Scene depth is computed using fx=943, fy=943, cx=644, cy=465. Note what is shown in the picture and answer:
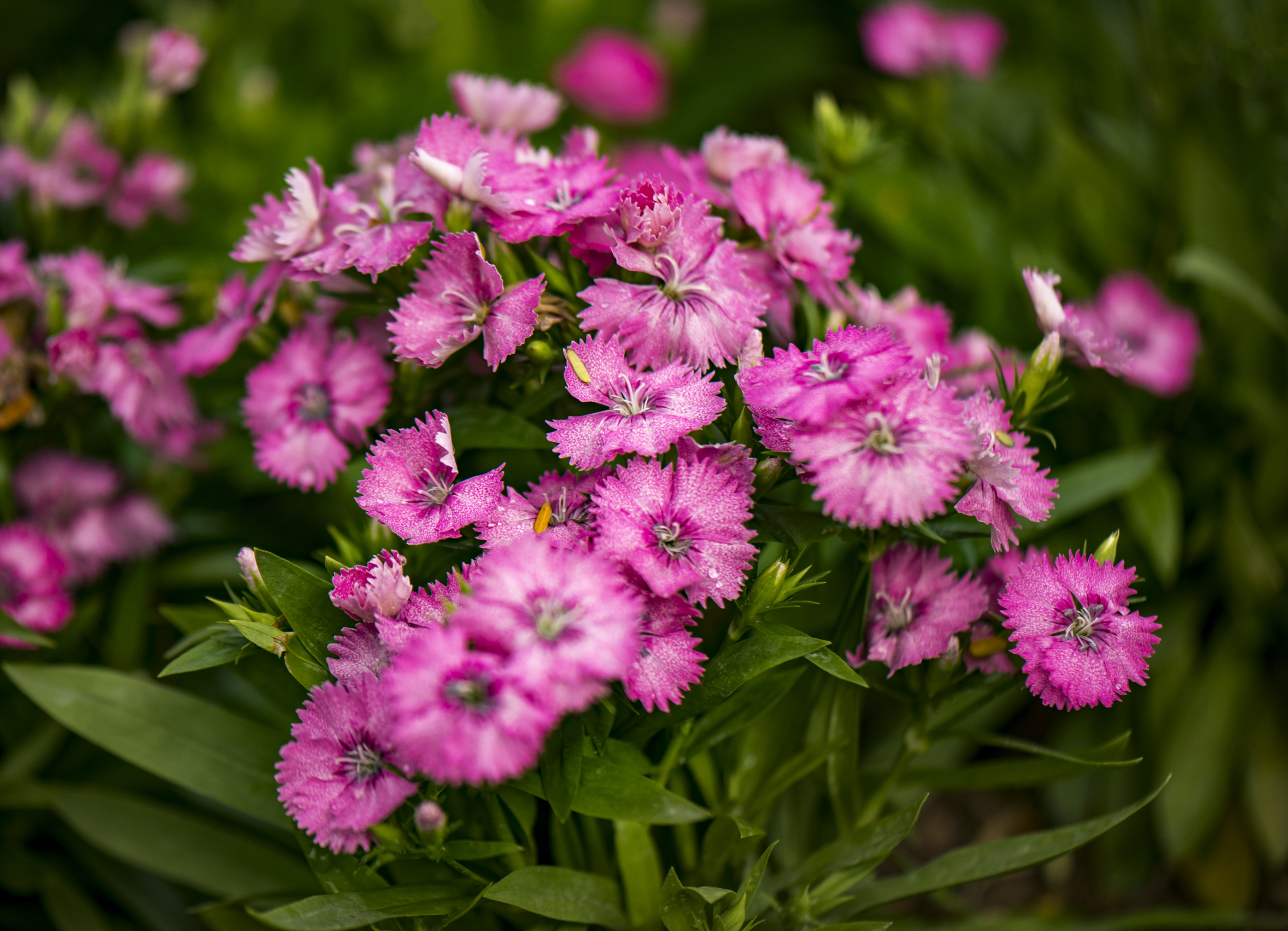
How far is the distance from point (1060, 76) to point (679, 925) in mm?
2340

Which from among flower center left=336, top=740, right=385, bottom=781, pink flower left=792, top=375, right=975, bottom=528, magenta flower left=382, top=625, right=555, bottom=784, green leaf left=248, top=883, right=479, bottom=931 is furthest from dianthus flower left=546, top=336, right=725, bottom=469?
green leaf left=248, top=883, right=479, bottom=931

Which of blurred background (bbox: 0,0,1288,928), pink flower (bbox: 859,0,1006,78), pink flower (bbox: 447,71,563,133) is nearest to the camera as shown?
pink flower (bbox: 447,71,563,133)

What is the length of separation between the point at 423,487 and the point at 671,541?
0.29 metres

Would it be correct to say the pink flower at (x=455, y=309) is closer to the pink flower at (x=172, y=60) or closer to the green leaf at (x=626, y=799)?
the green leaf at (x=626, y=799)

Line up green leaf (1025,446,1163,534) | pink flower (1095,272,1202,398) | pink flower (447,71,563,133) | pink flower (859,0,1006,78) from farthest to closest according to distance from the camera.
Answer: pink flower (859,0,1006,78), pink flower (1095,272,1202,398), green leaf (1025,446,1163,534), pink flower (447,71,563,133)

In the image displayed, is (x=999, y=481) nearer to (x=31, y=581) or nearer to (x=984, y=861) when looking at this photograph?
(x=984, y=861)

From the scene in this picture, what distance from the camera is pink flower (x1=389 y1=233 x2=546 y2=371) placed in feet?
3.29

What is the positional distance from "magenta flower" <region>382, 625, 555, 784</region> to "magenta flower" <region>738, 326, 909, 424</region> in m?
0.35

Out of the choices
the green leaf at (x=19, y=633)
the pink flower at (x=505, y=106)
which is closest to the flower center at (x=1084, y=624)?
the pink flower at (x=505, y=106)

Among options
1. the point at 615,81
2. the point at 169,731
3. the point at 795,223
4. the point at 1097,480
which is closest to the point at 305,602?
the point at 169,731

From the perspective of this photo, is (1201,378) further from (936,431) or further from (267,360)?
(267,360)

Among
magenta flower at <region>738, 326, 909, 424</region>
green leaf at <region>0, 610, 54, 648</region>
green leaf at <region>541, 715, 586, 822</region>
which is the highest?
magenta flower at <region>738, 326, 909, 424</region>

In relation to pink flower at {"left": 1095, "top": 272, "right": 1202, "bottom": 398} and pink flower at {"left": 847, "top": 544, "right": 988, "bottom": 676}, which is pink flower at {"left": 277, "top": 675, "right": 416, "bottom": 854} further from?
pink flower at {"left": 1095, "top": 272, "right": 1202, "bottom": 398}

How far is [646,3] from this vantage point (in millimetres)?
3152
